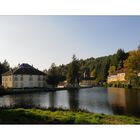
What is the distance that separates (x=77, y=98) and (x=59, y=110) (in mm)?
1535

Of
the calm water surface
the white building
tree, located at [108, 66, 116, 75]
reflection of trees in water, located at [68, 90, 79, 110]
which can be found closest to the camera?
the calm water surface

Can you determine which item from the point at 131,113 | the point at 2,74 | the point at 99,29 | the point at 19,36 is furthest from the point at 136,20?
the point at 2,74

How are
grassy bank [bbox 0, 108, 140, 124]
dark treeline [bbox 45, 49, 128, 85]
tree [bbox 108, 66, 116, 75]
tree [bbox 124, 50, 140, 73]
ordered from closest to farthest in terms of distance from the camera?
grassy bank [bbox 0, 108, 140, 124], dark treeline [bbox 45, 49, 128, 85], tree [bbox 124, 50, 140, 73], tree [bbox 108, 66, 116, 75]

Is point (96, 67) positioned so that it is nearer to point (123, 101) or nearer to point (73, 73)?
point (73, 73)

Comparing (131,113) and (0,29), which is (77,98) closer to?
(131,113)

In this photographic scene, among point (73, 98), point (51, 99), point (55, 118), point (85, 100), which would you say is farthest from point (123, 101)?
point (55, 118)

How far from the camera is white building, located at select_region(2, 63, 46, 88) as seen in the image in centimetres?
1285

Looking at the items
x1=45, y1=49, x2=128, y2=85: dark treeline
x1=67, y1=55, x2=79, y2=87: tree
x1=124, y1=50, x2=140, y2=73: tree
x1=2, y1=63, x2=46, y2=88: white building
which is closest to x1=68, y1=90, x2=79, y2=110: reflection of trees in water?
x1=67, y1=55, x2=79, y2=87: tree

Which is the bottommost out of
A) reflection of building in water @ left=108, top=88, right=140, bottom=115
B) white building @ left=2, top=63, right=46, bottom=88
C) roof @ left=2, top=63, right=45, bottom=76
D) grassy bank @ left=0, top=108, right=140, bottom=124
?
grassy bank @ left=0, top=108, right=140, bottom=124

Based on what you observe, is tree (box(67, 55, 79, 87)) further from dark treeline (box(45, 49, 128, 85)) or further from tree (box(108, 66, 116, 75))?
tree (box(108, 66, 116, 75))

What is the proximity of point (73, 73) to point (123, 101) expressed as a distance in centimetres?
264
